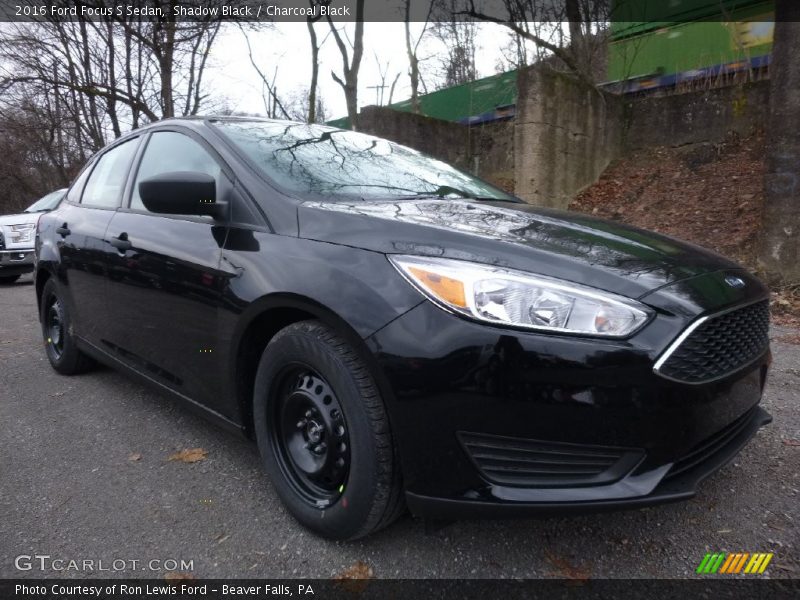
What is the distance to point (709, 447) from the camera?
176cm

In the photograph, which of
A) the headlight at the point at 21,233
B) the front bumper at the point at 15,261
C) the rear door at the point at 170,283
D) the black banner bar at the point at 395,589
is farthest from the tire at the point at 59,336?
the headlight at the point at 21,233

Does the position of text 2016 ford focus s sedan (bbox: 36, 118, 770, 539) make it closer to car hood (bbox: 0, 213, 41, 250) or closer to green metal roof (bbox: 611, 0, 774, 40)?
car hood (bbox: 0, 213, 41, 250)

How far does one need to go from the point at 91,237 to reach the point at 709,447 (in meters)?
3.14

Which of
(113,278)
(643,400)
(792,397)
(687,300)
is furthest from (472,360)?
(792,397)

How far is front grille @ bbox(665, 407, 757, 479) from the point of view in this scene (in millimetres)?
1644

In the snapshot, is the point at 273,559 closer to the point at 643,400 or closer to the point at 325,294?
the point at 325,294

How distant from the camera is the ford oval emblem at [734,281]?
1.87m

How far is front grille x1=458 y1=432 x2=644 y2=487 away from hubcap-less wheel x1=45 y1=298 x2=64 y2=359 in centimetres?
326

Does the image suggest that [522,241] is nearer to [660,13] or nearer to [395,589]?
[395,589]

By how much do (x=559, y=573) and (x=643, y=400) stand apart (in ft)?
2.20

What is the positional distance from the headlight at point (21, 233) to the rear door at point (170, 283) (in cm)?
818

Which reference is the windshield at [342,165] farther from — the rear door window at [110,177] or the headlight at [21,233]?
the headlight at [21,233]

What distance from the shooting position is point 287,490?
2.06m

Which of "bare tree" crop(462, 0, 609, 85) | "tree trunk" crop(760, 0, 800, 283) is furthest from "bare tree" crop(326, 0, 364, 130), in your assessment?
"tree trunk" crop(760, 0, 800, 283)
